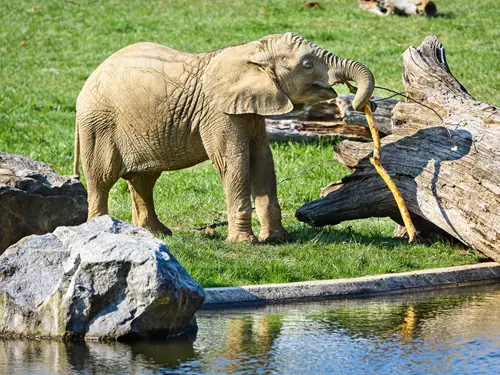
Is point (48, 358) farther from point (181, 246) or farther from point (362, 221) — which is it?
point (362, 221)

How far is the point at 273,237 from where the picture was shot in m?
10.8

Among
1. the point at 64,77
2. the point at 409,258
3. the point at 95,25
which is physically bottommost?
the point at 409,258

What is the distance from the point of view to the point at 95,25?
82.7 ft

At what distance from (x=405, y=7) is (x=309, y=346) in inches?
737

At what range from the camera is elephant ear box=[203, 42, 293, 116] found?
10359 millimetres

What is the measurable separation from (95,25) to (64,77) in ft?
12.2

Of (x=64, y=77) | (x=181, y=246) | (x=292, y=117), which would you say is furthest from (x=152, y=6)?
(x=181, y=246)

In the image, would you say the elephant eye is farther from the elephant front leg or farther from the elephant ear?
the elephant front leg

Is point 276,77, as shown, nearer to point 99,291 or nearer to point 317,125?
point 99,291

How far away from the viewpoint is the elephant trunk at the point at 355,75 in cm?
Result: 991

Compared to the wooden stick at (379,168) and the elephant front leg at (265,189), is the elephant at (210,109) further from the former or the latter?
the wooden stick at (379,168)

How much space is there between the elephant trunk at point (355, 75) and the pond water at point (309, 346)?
6.50 feet

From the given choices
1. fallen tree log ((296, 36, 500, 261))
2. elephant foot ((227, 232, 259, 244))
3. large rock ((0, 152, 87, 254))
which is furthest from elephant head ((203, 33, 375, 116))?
large rock ((0, 152, 87, 254))

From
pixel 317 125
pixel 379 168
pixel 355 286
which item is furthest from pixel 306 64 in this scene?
pixel 317 125
